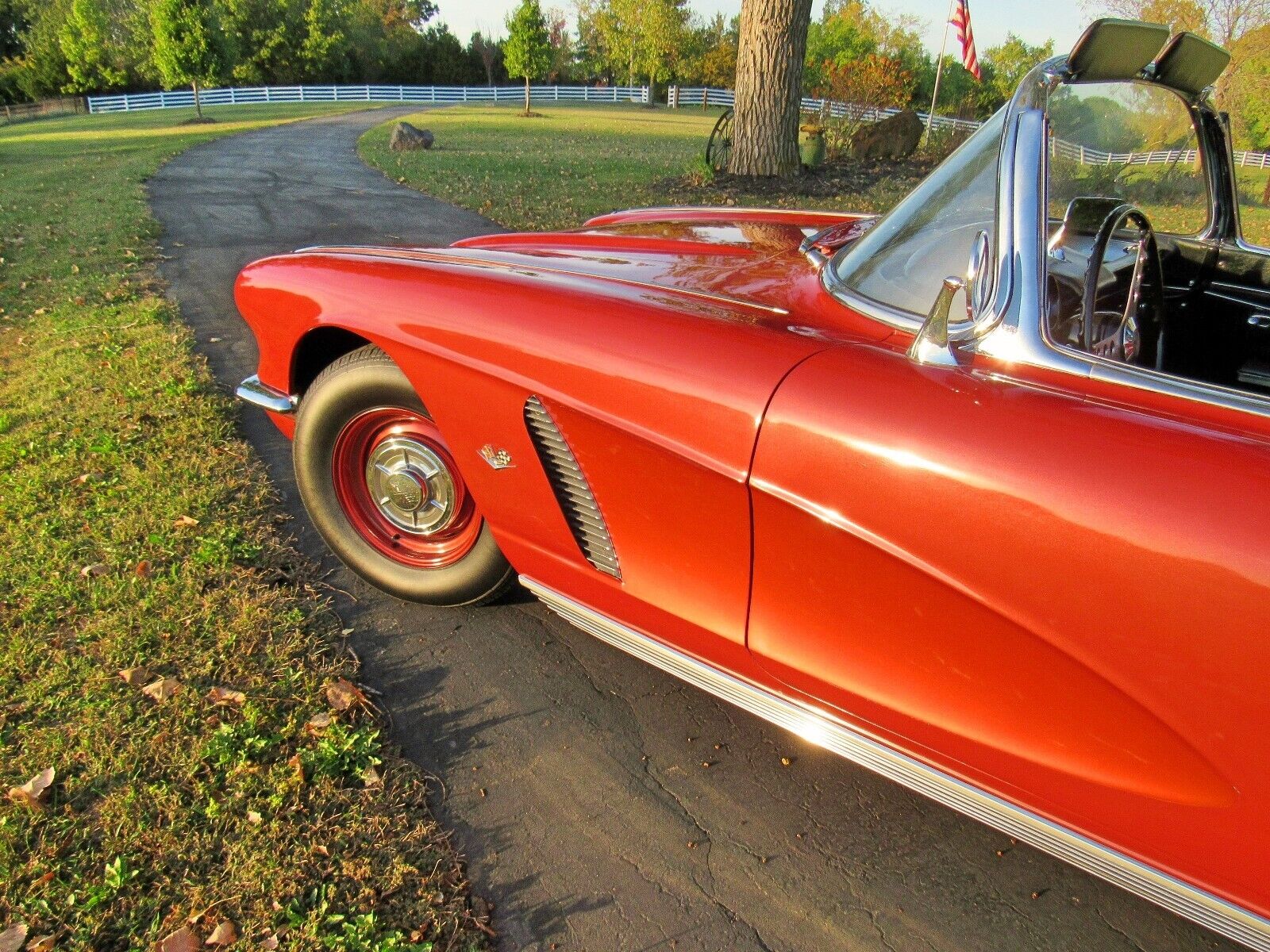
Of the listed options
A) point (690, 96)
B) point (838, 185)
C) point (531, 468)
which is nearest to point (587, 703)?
point (531, 468)

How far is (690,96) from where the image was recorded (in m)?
51.8

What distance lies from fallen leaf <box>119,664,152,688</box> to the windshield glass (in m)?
2.25

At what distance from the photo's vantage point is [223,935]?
181 cm

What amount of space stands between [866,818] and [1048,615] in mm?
920

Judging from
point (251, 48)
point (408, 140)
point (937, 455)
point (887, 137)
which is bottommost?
point (937, 455)

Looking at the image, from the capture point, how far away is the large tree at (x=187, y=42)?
2772 centimetres

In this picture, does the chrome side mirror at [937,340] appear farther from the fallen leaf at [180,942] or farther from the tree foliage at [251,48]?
the tree foliage at [251,48]

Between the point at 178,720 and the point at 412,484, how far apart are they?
35.7 inches

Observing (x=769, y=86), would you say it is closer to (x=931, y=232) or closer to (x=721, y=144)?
(x=721, y=144)

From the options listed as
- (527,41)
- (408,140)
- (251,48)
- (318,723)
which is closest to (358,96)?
(251,48)

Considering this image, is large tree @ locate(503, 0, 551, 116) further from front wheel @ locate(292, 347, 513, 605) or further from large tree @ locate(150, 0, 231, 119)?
front wheel @ locate(292, 347, 513, 605)

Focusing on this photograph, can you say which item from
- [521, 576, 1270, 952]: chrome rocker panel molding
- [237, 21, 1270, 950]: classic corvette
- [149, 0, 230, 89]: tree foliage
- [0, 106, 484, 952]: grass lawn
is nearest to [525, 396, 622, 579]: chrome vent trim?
[237, 21, 1270, 950]: classic corvette

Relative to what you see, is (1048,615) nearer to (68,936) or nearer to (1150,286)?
(1150,286)

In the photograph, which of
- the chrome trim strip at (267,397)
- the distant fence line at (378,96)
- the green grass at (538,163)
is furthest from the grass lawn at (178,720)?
the distant fence line at (378,96)
